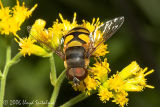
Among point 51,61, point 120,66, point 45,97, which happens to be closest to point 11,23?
point 51,61

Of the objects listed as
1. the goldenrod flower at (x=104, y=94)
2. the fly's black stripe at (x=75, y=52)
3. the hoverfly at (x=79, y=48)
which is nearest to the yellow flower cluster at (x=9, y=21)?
the hoverfly at (x=79, y=48)

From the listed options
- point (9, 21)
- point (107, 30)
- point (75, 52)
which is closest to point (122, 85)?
point (107, 30)

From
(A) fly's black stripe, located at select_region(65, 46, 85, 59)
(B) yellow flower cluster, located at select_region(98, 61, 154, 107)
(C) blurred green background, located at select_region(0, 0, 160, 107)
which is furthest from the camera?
(C) blurred green background, located at select_region(0, 0, 160, 107)

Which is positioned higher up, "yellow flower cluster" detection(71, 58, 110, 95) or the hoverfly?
the hoverfly

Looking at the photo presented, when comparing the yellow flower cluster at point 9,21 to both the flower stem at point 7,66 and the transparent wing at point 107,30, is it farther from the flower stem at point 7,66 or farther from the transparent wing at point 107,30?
the transparent wing at point 107,30

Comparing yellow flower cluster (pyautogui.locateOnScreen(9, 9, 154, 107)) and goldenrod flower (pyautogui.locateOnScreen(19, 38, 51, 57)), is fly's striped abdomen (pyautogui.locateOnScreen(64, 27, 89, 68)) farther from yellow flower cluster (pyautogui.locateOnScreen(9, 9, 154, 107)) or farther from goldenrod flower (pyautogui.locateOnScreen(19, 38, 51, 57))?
goldenrod flower (pyautogui.locateOnScreen(19, 38, 51, 57))

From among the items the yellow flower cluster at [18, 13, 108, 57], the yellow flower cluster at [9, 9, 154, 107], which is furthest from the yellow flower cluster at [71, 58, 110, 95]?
the yellow flower cluster at [18, 13, 108, 57]
